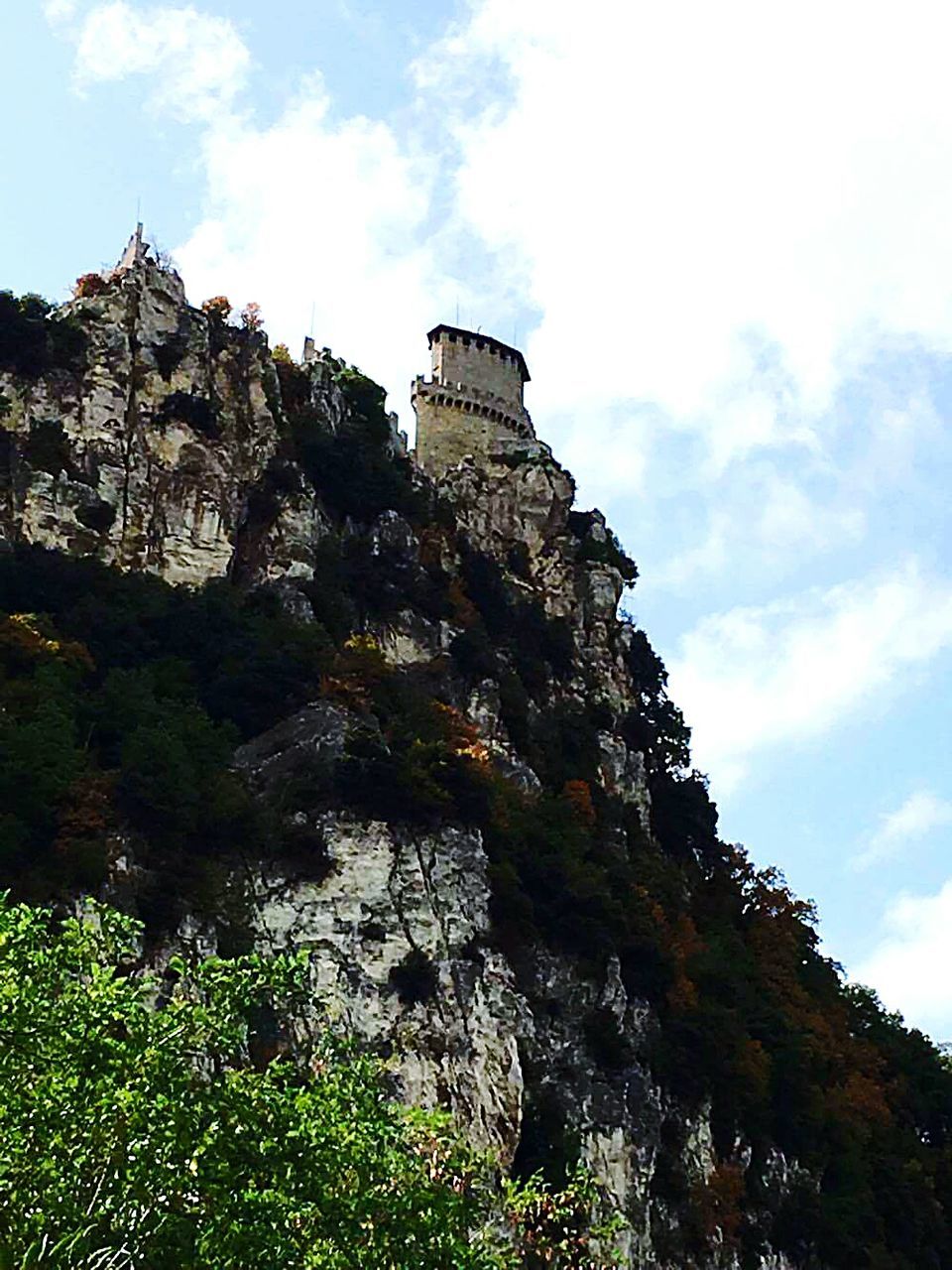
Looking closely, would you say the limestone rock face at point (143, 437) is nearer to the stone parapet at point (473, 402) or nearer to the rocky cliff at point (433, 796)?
the rocky cliff at point (433, 796)

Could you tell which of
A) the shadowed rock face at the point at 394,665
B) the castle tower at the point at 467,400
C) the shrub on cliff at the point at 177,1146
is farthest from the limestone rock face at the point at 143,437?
the shrub on cliff at the point at 177,1146

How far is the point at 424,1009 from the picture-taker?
1640 inches

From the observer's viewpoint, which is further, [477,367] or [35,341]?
[477,367]

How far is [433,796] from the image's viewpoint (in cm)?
4672

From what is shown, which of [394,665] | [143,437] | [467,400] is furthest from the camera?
[467,400]

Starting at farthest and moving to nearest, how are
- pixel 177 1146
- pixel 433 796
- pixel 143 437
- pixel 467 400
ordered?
pixel 467 400
pixel 143 437
pixel 433 796
pixel 177 1146

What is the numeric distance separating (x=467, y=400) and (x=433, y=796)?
36.3m

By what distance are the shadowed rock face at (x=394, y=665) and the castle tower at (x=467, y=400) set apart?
61.4 inches

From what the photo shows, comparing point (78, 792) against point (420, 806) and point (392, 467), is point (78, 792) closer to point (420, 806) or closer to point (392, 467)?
point (420, 806)

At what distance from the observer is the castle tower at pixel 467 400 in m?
77.6

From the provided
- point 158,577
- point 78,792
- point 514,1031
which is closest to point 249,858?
point 78,792

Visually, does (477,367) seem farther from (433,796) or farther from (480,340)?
(433,796)

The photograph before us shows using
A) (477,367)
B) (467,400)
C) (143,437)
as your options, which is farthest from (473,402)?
(143,437)

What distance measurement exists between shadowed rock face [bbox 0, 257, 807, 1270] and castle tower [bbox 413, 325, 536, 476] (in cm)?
156
